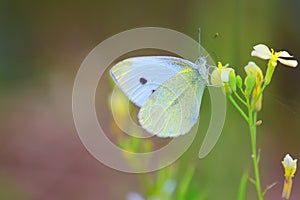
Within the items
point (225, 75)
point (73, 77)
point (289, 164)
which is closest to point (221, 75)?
point (225, 75)

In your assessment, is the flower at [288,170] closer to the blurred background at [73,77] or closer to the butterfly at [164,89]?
the butterfly at [164,89]

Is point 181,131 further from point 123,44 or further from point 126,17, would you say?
point 126,17

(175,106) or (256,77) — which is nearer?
(256,77)

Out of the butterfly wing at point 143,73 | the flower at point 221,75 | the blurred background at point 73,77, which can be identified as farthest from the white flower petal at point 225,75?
the blurred background at point 73,77

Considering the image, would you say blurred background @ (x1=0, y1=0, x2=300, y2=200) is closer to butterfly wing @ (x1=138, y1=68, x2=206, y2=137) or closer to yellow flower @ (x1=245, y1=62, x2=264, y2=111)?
butterfly wing @ (x1=138, y1=68, x2=206, y2=137)

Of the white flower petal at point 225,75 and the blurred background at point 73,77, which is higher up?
the blurred background at point 73,77

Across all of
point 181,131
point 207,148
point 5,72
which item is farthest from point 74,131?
point 181,131

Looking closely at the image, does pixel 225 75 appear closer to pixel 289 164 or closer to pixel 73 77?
pixel 289 164
